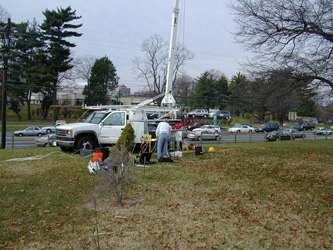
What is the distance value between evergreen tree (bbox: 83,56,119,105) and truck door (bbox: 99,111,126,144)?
143ft

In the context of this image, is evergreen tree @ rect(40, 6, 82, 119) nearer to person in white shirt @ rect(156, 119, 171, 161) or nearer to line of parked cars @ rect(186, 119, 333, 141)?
line of parked cars @ rect(186, 119, 333, 141)

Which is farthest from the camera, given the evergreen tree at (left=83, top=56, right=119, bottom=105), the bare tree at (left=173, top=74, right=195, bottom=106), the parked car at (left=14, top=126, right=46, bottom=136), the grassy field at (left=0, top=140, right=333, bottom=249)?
the bare tree at (left=173, top=74, right=195, bottom=106)

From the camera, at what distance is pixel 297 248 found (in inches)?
180

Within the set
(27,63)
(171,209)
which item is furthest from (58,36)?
(171,209)

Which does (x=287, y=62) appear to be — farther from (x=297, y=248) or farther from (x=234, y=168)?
(x=297, y=248)

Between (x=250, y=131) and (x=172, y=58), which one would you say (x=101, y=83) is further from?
(x=172, y=58)

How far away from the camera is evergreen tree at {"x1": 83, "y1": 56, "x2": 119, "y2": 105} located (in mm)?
56688

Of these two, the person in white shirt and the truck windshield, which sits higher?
the truck windshield

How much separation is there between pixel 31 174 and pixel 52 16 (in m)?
44.7

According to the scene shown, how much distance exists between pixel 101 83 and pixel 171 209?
54.8 metres

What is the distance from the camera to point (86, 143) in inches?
500

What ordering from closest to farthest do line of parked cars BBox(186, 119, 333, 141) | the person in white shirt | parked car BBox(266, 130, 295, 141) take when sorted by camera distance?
1. the person in white shirt
2. line of parked cars BBox(186, 119, 333, 141)
3. parked car BBox(266, 130, 295, 141)

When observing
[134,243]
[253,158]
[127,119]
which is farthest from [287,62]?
[134,243]

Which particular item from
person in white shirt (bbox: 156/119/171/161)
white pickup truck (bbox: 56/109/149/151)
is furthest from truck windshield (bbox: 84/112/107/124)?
person in white shirt (bbox: 156/119/171/161)
